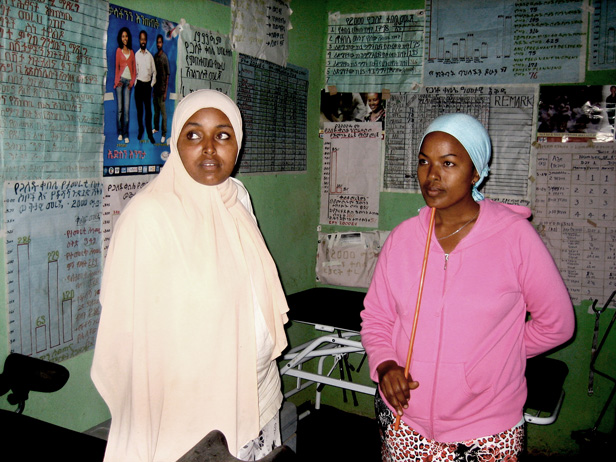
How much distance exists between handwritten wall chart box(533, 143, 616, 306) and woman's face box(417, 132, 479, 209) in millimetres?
1602

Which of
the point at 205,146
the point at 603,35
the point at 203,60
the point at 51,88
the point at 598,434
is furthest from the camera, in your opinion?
the point at 598,434

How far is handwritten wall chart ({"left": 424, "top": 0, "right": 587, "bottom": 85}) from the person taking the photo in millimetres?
2668

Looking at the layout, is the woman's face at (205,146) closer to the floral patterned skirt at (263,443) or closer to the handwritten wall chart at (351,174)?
the floral patterned skirt at (263,443)

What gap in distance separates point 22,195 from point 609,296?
2687 millimetres

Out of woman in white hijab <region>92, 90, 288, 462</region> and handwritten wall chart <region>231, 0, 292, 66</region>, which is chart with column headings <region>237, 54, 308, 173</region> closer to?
handwritten wall chart <region>231, 0, 292, 66</region>

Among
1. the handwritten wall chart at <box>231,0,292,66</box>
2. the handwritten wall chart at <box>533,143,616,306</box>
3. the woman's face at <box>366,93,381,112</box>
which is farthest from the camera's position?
the woman's face at <box>366,93,381,112</box>

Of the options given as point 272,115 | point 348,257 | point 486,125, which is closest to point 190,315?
point 272,115

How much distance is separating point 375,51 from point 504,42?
72 centimetres

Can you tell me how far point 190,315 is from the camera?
1.30 metres

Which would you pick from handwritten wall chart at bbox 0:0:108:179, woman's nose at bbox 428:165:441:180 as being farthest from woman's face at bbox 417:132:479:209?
handwritten wall chart at bbox 0:0:108:179

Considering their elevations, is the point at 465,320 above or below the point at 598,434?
above

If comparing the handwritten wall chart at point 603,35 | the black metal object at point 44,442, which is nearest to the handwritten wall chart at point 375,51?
the handwritten wall chart at point 603,35

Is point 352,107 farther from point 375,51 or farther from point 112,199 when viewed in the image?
point 112,199

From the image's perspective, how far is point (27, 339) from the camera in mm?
1572
